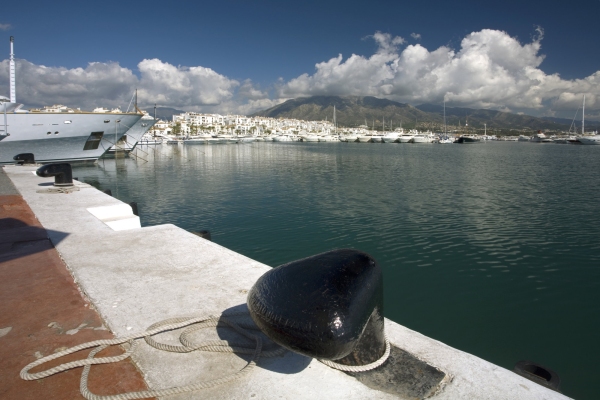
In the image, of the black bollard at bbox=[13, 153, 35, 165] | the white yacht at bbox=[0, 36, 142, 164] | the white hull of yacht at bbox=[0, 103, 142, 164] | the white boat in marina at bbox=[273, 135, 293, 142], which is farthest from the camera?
the white boat in marina at bbox=[273, 135, 293, 142]

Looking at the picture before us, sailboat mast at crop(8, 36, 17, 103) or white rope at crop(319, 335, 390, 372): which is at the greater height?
sailboat mast at crop(8, 36, 17, 103)

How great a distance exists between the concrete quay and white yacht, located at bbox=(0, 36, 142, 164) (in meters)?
30.0

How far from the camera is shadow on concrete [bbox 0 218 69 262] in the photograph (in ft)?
17.2

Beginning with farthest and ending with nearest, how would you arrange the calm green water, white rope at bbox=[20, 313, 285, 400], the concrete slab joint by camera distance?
the concrete slab joint
the calm green water
white rope at bbox=[20, 313, 285, 400]

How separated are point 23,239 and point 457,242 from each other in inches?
411

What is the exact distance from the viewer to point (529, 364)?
3.34m

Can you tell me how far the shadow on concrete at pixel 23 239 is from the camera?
5.25 m

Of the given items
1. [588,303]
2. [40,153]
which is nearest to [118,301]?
[588,303]

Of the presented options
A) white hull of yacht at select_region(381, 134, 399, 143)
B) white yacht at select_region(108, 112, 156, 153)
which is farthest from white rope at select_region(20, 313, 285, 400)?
white hull of yacht at select_region(381, 134, 399, 143)

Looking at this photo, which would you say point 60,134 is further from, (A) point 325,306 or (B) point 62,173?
(A) point 325,306

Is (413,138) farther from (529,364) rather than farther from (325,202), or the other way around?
(529,364)

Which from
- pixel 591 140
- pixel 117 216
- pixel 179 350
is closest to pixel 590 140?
pixel 591 140

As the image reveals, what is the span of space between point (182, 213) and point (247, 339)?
13810 millimetres

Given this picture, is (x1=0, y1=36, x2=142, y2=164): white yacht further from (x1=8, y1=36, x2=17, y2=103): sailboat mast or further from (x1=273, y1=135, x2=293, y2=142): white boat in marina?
(x1=273, y1=135, x2=293, y2=142): white boat in marina
